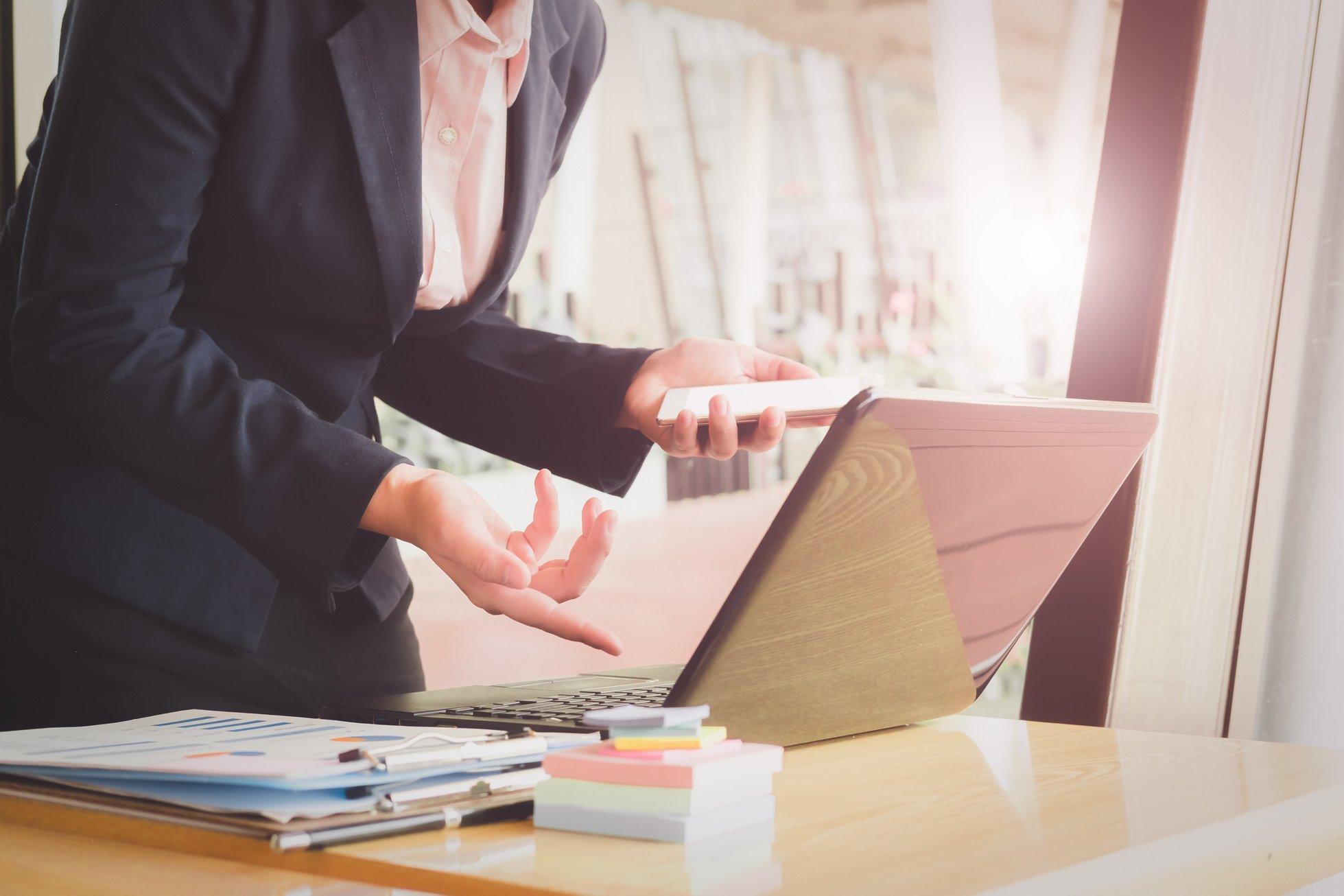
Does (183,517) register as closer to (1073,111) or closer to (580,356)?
(580,356)

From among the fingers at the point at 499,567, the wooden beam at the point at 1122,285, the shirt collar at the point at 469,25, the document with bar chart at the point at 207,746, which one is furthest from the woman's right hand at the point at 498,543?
the wooden beam at the point at 1122,285

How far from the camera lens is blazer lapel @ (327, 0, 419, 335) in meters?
0.93

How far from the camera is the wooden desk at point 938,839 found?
448mm

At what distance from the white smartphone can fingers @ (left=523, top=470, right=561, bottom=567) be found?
19cm

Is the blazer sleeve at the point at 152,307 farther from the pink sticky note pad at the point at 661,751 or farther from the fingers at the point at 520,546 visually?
the pink sticky note pad at the point at 661,751

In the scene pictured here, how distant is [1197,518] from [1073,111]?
98 cm

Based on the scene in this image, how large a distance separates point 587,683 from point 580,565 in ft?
0.79

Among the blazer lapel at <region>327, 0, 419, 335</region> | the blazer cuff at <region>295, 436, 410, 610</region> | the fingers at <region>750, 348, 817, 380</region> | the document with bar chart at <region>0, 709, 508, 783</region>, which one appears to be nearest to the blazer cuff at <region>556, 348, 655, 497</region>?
the fingers at <region>750, 348, 817, 380</region>

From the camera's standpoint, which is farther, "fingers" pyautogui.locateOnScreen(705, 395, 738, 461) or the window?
the window

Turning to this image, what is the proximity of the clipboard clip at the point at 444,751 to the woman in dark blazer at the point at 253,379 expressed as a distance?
0.09m

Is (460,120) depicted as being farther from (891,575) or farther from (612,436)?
(891,575)

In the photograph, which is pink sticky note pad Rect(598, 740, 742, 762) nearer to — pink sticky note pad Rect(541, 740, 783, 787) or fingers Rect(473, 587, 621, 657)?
pink sticky note pad Rect(541, 740, 783, 787)

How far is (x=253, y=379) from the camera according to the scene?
2.85 ft

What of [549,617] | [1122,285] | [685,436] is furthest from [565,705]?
[1122,285]
